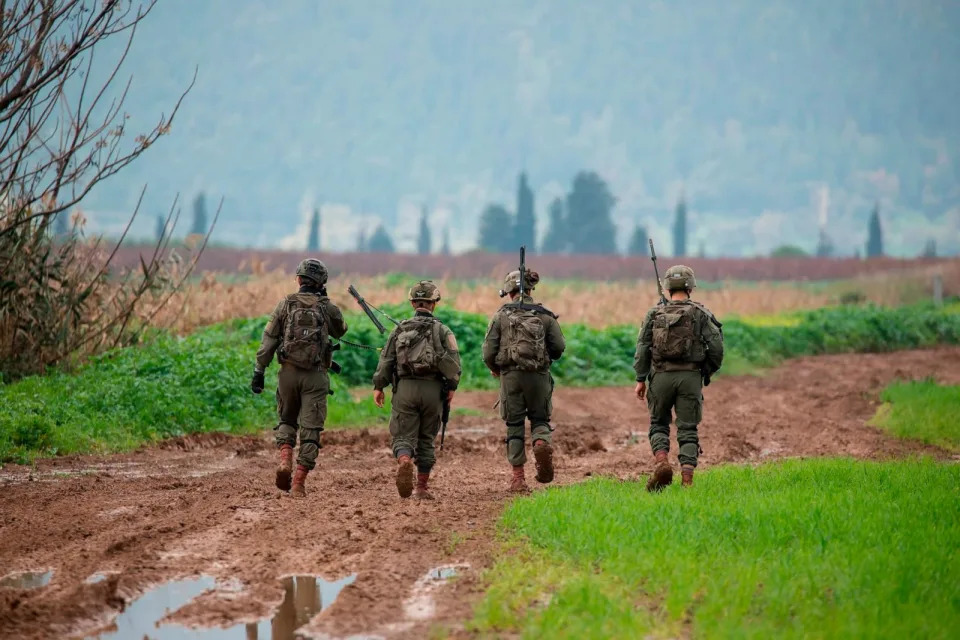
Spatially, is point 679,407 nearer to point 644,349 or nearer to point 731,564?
point 644,349

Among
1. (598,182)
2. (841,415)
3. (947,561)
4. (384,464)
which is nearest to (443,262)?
(598,182)

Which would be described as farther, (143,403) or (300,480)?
(143,403)

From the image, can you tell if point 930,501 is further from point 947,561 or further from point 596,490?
point 596,490

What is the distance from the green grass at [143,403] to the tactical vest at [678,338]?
7.14 m

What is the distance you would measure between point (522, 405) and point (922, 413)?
8.68 meters

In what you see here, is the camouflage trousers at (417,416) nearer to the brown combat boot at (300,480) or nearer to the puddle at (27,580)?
the brown combat boot at (300,480)

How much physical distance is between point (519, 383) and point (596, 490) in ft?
4.42

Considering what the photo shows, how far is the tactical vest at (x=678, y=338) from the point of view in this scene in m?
10.5

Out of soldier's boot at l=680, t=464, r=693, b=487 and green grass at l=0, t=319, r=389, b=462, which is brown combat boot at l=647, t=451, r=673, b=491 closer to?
soldier's boot at l=680, t=464, r=693, b=487

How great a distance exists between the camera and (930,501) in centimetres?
919

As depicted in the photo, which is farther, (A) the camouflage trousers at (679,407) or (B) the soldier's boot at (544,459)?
(B) the soldier's boot at (544,459)

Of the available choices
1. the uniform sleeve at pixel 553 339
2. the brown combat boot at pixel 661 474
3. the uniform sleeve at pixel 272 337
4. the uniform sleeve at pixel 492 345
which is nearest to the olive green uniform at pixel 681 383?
the brown combat boot at pixel 661 474

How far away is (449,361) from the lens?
34.2 ft

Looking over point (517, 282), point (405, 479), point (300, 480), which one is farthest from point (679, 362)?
point (300, 480)
